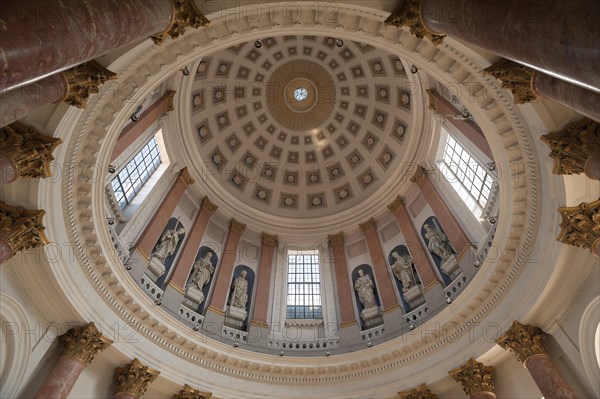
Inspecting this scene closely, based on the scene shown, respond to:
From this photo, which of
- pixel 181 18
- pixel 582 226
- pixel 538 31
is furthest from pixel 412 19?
pixel 582 226

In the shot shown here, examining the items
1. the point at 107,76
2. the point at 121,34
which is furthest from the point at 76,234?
the point at 121,34

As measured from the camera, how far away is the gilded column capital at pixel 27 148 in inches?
324

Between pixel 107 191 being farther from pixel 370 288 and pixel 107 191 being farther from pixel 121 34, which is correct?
pixel 370 288

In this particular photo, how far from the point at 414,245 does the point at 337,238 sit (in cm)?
502

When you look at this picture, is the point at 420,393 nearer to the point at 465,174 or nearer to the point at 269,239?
the point at 465,174

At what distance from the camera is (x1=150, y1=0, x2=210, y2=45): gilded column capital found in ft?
27.5

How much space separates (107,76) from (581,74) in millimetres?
8262

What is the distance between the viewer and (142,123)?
1549 centimetres

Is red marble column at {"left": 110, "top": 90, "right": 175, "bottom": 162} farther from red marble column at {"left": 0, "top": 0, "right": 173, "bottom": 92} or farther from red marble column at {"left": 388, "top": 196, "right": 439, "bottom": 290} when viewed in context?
red marble column at {"left": 388, "top": 196, "right": 439, "bottom": 290}

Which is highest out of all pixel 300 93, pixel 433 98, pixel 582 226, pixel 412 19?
pixel 300 93

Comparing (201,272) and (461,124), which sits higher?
(461,124)

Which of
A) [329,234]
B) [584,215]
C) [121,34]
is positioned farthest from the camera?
[329,234]

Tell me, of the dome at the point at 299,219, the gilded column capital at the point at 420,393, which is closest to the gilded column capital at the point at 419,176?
the dome at the point at 299,219

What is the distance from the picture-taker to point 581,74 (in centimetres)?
420
